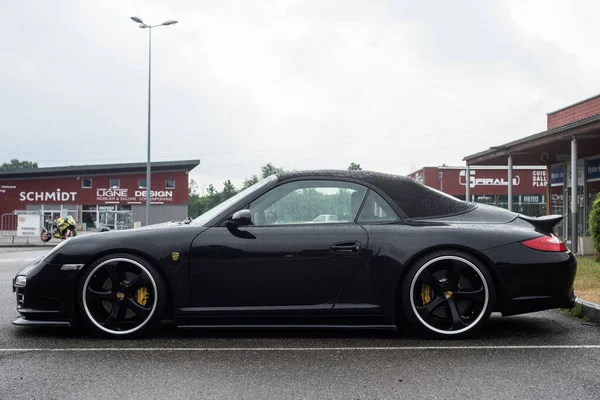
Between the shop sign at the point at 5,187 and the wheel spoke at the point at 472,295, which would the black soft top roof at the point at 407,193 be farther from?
the shop sign at the point at 5,187

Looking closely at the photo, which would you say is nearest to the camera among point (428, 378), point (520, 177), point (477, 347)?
point (428, 378)

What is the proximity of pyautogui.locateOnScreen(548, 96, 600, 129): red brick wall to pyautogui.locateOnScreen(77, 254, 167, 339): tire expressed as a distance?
19886mm

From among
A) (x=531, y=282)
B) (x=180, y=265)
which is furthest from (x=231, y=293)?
(x=531, y=282)

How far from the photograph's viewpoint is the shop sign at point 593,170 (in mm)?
18141

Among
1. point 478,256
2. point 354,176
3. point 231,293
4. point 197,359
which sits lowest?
point 197,359

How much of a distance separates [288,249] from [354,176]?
0.81 m

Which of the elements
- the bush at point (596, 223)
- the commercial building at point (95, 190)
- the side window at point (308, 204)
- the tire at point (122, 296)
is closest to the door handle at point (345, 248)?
the side window at point (308, 204)

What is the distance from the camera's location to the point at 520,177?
154 ft

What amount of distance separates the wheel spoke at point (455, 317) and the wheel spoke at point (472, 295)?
0.19 ft

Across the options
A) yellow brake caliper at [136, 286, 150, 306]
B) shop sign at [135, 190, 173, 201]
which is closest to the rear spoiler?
yellow brake caliper at [136, 286, 150, 306]

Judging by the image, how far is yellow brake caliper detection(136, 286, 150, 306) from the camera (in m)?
4.50

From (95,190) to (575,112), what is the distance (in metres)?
40.8

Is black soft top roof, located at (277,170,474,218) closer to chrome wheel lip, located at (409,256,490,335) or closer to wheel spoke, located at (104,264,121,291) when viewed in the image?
chrome wheel lip, located at (409,256,490,335)

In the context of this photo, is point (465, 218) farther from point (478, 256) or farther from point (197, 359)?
point (197, 359)
